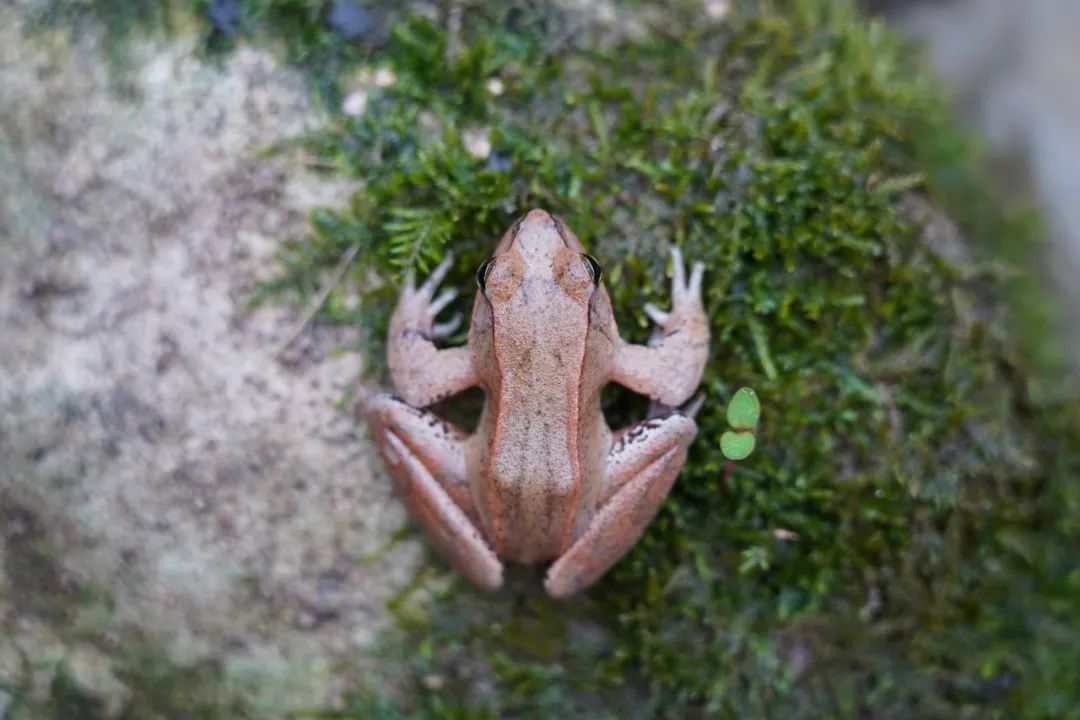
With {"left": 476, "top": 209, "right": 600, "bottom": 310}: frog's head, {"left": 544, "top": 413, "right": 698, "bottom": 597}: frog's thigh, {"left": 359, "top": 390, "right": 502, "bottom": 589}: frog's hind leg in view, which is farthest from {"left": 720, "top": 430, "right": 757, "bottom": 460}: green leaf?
{"left": 359, "top": 390, "right": 502, "bottom": 589}: frog's hind leg

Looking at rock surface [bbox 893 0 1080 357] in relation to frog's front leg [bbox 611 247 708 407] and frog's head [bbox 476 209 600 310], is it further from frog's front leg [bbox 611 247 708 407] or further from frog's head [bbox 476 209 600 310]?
frog's head [bbox 476 209 600 310]

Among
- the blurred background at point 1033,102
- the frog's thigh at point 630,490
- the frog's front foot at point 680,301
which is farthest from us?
the blurred background at point 1033,102

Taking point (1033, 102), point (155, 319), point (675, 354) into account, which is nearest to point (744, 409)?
point (675, 354)

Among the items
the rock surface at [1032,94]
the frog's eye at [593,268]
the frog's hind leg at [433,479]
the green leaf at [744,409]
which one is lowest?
the frog's hind leg at [433,479]

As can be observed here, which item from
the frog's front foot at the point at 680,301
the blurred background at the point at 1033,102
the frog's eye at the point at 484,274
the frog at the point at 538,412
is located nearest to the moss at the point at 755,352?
the frog's front foot at the point at 680,301

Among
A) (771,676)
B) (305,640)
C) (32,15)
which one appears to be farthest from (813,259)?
(32,15)

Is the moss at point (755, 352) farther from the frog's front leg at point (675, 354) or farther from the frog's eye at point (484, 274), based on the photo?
the frog's eye at point (484, 274)

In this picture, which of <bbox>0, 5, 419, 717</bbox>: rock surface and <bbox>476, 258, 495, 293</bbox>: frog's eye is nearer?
<bbox>476, 258, 495, 293</bbox>: frog's eye
